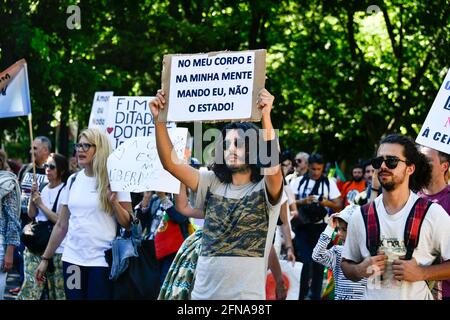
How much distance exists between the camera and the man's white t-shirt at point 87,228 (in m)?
8.35

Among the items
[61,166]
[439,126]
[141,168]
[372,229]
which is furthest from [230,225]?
[61,166]

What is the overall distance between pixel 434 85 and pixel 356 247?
19174mm

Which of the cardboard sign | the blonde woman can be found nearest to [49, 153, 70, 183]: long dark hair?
the blonde woman

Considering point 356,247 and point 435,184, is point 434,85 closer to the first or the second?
point 435,184

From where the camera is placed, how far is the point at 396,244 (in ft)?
17.4

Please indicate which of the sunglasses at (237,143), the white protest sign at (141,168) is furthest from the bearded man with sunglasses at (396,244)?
the white protest sign at (141,168)

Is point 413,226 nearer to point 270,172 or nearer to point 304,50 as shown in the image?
point 270,172

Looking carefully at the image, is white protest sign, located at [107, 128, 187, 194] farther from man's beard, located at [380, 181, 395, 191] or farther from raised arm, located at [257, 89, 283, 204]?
man's beard, located at [380, 181, 395, 191]

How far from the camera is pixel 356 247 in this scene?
18.2 feet

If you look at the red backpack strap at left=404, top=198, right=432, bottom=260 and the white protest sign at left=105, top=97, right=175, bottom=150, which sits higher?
the white protest sign at left=105, top=97, right=175, bottom=150

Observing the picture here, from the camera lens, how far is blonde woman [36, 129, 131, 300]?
8344 millimetres

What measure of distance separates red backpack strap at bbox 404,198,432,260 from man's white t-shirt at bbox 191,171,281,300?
32.0 inches

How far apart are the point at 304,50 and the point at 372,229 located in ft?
64.1
